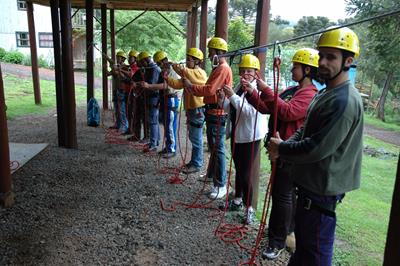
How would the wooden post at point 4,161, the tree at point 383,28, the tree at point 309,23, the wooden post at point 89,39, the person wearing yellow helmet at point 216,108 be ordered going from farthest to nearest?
the tree at point 309,23 < the tree at point 383,28 < the wooden post at point 89,39 < the person wearing yellow helmet at point 216,108 < the wooden post at point 4,161

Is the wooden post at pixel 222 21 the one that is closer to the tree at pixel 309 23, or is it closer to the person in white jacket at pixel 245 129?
the person in white jacket at pixel 245 129

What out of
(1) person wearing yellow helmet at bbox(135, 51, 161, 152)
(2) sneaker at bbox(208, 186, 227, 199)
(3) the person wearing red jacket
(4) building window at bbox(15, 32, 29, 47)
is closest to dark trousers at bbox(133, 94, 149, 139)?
(1) person wearing yellow helmet at bbox(135, 51, 161, 152)

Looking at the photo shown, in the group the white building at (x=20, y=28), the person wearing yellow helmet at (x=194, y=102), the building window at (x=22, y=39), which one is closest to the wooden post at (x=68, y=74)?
the person wearing yellow helmet at (x=194, y=102)

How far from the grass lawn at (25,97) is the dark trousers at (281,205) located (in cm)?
910

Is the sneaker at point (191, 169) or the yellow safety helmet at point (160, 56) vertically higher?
the yellow safety helmet at point (160, 56)

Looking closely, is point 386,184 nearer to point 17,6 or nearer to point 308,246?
point 308,246

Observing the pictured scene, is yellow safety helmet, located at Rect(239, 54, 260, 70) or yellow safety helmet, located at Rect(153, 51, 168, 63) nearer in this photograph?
yellow safety helmet, located at Rect(239, 54, 260, 70)

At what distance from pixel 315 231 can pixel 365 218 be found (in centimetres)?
450

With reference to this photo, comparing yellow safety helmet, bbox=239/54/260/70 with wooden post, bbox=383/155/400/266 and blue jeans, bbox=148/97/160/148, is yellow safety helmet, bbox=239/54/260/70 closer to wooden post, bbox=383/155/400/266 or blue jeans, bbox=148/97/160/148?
wooden post, bbox=383/155/400/266

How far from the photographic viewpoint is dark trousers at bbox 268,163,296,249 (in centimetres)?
291

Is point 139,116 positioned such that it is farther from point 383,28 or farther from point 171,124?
point 383,28

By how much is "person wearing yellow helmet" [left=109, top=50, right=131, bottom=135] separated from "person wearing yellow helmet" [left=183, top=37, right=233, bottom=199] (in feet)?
9.93

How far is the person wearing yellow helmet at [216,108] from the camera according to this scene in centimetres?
394

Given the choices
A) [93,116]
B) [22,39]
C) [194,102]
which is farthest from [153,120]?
[22,39]
